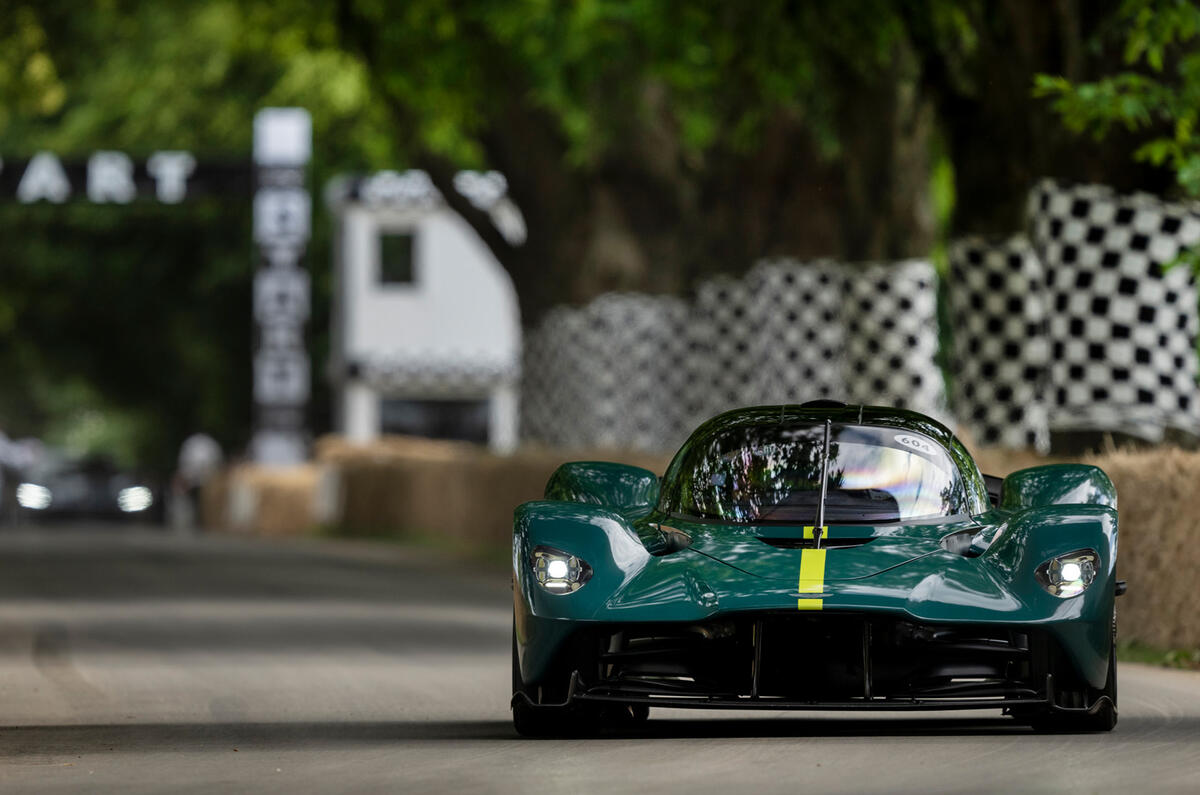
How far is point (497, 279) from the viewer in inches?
2267

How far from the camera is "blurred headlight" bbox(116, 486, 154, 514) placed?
168 feet

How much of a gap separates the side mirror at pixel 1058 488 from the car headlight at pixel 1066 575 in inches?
35.3

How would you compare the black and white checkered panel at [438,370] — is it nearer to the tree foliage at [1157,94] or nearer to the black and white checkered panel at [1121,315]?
the black and white checkered panel at [1121,315]

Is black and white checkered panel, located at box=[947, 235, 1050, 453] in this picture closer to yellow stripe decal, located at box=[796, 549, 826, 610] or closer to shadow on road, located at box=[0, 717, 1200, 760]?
shadow on road, located at box=[0, 717, 1200, 760]

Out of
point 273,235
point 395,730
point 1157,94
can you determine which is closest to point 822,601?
point 395,730

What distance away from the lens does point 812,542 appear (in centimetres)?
978

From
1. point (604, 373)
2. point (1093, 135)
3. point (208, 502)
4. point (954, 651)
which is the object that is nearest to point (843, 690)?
point (954, 651)

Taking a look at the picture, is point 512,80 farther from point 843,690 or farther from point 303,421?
point 843,690

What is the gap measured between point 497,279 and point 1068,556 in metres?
48.1

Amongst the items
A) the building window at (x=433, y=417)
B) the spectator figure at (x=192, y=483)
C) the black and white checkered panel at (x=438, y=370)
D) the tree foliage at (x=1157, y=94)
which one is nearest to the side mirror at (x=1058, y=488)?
the tree foliage at (x=1157, y=94)

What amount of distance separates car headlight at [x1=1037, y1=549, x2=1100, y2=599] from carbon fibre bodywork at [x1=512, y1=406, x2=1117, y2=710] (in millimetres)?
28

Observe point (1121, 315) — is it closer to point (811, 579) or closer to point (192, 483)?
point (811, 579)

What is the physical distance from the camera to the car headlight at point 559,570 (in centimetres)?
980

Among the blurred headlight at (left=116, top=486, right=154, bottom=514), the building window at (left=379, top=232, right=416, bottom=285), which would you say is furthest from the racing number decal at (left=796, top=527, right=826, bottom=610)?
the building window at (left=379, top=232, right=416, bottom=285)
